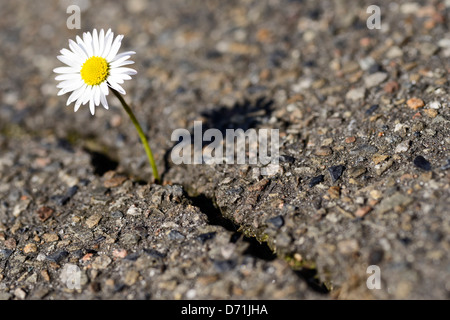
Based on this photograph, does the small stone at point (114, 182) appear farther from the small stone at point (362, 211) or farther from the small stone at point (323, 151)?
the small stone at point (362, 211)

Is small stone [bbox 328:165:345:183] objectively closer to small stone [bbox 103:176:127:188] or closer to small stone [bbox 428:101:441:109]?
small stone [bbox 428:101:441:109]

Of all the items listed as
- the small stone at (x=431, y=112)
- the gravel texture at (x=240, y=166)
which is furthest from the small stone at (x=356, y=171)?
the small stone at (x=431, y=112)

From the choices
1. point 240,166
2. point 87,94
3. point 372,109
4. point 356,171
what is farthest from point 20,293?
point 372,109

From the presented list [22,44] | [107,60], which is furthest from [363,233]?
[22,44]

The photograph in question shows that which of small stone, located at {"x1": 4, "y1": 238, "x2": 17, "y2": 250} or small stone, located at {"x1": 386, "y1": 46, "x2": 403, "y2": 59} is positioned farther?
small stone, located at {"x1": 386, "y1": 46, "x2": 403, "y2": 59}

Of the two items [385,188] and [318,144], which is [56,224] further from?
[385,188]

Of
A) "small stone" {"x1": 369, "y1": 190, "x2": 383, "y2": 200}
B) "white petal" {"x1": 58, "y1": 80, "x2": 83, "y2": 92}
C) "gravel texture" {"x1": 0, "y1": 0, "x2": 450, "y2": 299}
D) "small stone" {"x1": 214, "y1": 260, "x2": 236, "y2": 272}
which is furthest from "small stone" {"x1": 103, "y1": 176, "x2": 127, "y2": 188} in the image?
"small stone" {"x1": 369, "y1": 190, "x2": 383, "y2": 200}
